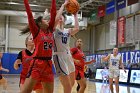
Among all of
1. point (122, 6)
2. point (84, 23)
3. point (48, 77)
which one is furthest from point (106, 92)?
point (84, 23)

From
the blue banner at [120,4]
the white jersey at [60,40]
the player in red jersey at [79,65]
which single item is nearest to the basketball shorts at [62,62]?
the white jersey at [60,40]

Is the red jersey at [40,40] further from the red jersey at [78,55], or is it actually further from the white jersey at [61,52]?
the red jersey at [78,55]

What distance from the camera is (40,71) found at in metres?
4.53

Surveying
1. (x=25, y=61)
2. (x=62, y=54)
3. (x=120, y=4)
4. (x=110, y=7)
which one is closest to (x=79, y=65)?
(x=62, y=54)

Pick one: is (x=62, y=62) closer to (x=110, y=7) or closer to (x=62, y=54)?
(x=62, y=54)

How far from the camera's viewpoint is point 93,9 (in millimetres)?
31078

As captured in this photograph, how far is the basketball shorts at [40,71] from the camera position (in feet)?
14.8

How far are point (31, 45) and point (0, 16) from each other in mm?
26942

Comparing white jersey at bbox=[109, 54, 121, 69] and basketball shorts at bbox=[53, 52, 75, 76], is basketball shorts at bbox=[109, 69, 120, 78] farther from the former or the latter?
basketball shorts at bbox=[53, 52, 75, 76]

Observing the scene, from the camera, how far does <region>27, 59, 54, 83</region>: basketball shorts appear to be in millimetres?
4500

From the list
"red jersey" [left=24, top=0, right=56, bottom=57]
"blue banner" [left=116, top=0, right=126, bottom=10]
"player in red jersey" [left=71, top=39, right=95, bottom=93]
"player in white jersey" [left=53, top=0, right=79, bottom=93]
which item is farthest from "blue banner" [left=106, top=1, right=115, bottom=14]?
"red jersey" [left=24, top=0, right=56, bottom=57]

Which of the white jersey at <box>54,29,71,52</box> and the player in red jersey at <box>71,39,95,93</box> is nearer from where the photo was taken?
the white jersey at <box>54,29,71,52</box>

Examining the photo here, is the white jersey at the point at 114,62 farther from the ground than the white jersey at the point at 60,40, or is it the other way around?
the white jersey at the point at 60,40

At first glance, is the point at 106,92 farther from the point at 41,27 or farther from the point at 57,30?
the point at 41,27
